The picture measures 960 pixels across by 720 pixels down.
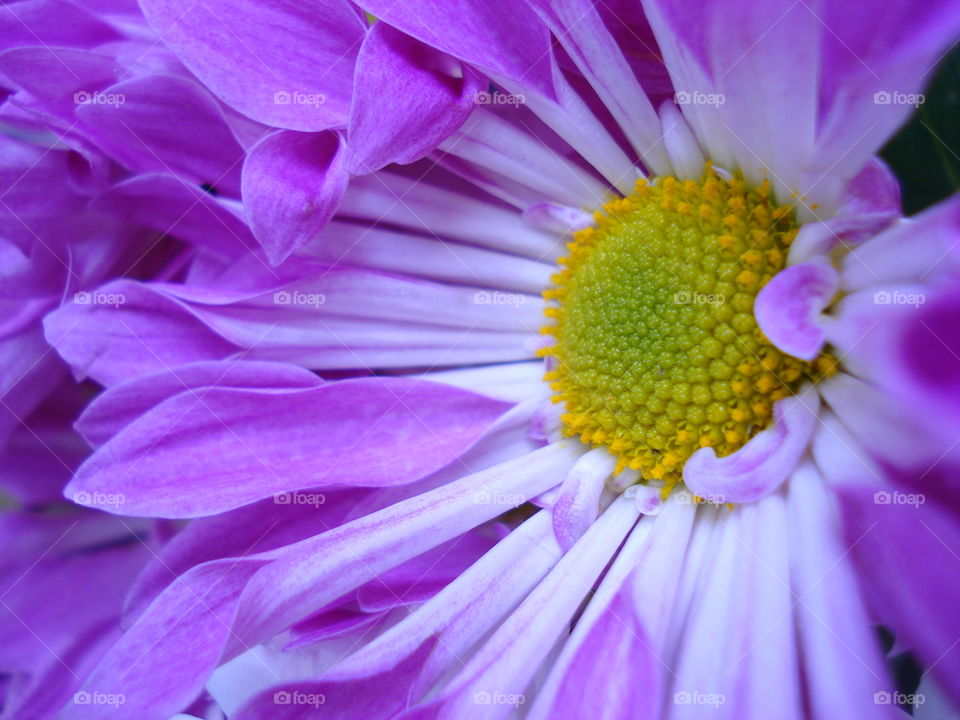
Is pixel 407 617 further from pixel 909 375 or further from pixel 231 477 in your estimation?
pixel 909 375

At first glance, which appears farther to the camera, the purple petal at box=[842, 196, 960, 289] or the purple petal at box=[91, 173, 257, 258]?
the purple petal at box=[91, 173, 257, 258]

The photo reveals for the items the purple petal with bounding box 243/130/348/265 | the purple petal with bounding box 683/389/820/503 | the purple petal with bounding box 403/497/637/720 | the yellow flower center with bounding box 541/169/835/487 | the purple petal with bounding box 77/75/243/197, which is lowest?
the purple petal with bounding box 403/497/637/720

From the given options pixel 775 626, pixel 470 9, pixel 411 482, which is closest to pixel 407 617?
pixel 411 482

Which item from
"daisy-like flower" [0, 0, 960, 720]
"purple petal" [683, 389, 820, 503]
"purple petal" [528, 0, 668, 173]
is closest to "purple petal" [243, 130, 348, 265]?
"daisy-like flower" [0, 0, 960, 720]

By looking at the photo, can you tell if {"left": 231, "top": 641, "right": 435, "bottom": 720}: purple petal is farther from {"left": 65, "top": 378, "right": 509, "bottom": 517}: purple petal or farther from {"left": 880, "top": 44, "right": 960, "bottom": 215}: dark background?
{"left": 880, "top": 44, "right": 960, "bottom": 215}: dark background

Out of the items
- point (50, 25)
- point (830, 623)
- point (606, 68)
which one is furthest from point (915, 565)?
point (50, 25)
